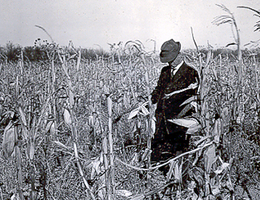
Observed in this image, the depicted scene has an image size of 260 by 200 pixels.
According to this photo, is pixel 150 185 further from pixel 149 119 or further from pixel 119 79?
pixel 119 79

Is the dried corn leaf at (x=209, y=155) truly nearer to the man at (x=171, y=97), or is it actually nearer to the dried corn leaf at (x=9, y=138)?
the man at (x=171, y=97)

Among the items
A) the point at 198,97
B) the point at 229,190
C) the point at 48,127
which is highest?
the point at 198,97

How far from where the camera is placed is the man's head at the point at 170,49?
1602 mm

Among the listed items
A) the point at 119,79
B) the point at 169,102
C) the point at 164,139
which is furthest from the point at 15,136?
the point at 119,79

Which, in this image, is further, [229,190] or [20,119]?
[229,190]

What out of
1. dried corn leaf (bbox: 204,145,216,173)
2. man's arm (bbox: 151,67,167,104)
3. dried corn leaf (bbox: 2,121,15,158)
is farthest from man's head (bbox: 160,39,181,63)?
dried corn leaf (bbox: 2,121,15,158)

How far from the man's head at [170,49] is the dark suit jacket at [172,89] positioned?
9cm

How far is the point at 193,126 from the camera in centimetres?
90

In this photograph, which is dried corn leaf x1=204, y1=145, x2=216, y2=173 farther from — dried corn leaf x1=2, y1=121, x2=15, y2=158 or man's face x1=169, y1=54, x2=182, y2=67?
man's face x1=169, y1=54, x2=182, y2=67

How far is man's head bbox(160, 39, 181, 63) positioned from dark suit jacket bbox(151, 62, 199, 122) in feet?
0.30

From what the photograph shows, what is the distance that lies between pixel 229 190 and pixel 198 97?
19.3 inches

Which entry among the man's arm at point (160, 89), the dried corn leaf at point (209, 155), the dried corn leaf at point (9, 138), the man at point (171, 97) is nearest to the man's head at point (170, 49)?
the man at point (171, 97)

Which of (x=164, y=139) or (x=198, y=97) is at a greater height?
(x=198, y=97)

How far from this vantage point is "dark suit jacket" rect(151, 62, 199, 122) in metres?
1.63
